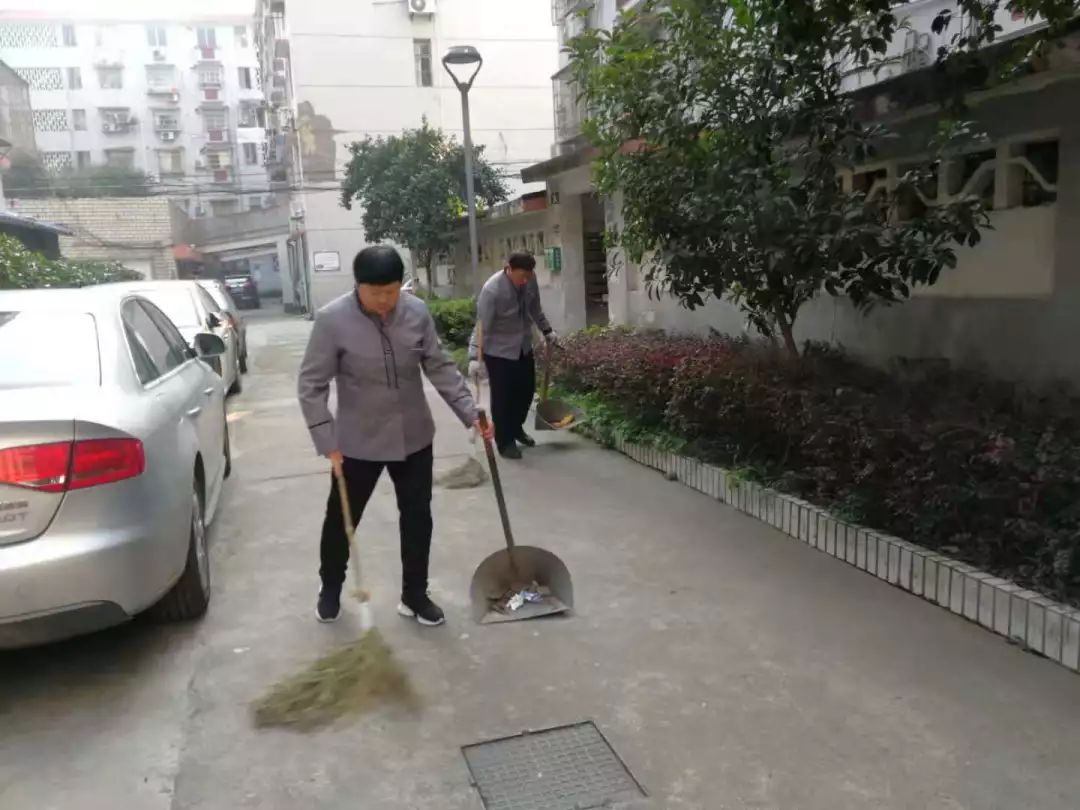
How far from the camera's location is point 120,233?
3550 centimetres

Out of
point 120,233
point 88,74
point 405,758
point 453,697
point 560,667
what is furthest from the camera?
point 88,74

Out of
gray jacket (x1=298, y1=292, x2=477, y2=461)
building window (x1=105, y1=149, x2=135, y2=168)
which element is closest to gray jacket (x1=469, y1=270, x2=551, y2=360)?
gray jacket (x1=298, y1=292, x2=477, y2=461)

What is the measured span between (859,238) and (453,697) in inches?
108

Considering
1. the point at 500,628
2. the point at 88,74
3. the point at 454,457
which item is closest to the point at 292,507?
the point at 454,457

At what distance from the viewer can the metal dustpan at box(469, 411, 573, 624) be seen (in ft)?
12.8

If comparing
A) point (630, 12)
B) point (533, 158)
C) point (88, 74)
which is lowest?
point (630, 12)

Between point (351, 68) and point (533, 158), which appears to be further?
point (533, 158)

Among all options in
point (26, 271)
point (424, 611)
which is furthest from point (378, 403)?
point (26, 271)

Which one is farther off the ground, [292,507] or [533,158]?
[533,158]

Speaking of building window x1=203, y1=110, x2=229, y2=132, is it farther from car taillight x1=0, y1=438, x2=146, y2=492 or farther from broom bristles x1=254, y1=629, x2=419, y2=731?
broom bristles x1=254, y1=629, x2=419, y2=731

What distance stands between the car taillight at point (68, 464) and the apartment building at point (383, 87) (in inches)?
969

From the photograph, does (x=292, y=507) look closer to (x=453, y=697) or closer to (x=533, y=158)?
(x=453, y=697)

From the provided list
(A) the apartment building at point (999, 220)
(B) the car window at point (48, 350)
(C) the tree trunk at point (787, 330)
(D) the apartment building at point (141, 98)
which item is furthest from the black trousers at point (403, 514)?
(D) the apartment building at point (141, 98)

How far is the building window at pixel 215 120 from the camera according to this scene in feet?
179
